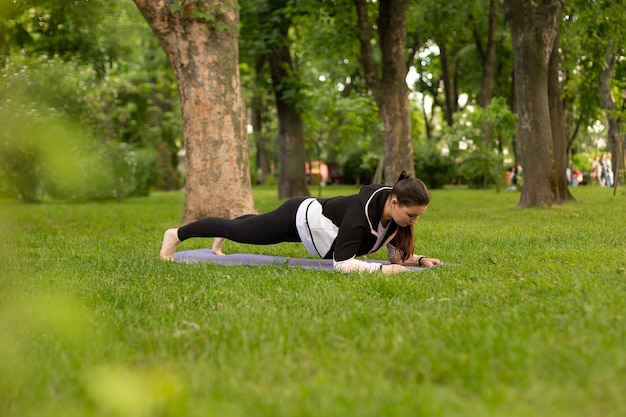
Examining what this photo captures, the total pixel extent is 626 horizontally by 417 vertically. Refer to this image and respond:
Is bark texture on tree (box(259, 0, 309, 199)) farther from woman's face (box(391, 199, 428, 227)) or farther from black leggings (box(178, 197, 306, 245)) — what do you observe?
woman's face (box(391, 199, 428, 227))

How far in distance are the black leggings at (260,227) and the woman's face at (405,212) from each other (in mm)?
1068

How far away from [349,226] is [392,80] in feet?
38.5

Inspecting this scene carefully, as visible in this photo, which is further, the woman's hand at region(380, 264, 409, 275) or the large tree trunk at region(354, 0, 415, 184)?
the large tree trunk at region(354, 0, 415, 184)

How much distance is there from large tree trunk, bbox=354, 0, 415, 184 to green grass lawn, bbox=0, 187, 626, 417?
35.4ft

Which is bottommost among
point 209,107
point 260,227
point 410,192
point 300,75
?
point 260,227

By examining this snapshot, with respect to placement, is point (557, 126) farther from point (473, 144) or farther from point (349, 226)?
point (349, 226)

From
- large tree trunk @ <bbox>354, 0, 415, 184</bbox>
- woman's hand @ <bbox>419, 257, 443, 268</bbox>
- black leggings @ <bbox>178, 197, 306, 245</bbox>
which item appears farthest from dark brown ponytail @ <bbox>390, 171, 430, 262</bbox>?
large tree trunk @ <bbox>354, 0, 415, 184</bbox>

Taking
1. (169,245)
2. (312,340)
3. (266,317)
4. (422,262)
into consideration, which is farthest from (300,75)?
(312,340)

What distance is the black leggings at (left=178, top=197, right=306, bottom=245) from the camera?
247 inches

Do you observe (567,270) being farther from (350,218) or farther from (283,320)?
(283,320)

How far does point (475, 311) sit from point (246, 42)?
16351 mm

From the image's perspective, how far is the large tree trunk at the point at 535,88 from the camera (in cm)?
1359

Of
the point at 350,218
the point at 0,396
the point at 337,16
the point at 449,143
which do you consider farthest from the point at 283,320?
the point at 449,143

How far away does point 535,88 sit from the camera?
13688 mm
